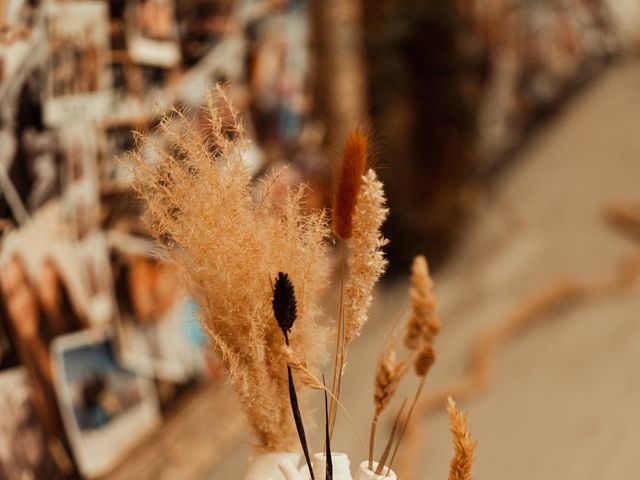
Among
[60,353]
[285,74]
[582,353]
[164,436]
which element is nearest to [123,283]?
[60,353]

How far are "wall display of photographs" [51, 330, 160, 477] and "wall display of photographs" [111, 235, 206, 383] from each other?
56mm

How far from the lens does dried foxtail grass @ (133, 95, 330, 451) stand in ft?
2.73

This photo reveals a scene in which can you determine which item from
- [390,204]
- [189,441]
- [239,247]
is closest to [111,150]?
[189,441]

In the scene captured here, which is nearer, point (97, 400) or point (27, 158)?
point (27, 158)

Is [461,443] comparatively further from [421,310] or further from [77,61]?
[77,61]

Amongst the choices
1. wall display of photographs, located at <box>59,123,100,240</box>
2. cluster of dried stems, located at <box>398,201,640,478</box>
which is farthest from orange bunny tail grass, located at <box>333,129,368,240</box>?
cluster of dried stems, located at <box>398,201,640,478</box>

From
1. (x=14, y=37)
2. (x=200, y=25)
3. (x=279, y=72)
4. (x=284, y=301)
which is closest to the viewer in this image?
(x=284, y=301)

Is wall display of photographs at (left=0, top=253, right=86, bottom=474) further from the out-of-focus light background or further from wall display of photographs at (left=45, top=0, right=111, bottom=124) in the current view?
wall display of photographs at (left=45, top=0, right=111, bottom=124)

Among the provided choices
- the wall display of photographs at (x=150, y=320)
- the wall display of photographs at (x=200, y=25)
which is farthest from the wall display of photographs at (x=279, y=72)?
the wall display of photographs at (x=150, y=320)

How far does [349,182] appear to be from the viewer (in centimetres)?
80

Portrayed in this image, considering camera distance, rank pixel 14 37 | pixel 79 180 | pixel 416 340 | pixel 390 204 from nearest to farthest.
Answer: pixel 416 340 < pixel 14 37 < pixel 79 180 < pixel 390 204

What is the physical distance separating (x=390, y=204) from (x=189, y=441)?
136 centimetres

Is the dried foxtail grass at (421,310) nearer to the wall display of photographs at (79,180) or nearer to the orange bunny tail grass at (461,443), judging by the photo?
the orange bunny tail grass at (461,443)

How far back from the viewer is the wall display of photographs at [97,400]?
1.55 m
